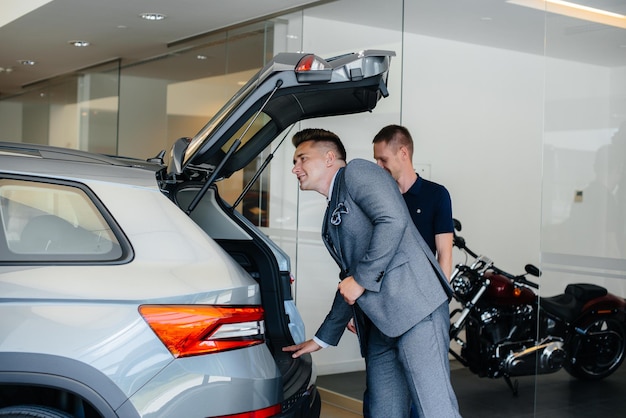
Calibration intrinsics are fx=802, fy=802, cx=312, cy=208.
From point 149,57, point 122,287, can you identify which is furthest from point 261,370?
point 149,57

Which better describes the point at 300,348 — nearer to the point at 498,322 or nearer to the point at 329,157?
the point at 329,157

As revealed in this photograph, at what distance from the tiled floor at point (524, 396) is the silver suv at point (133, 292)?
1.67m

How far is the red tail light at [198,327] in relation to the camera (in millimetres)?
2303

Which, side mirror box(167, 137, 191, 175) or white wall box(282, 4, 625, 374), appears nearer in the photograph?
side mirror box(167, 137, 191, 175)

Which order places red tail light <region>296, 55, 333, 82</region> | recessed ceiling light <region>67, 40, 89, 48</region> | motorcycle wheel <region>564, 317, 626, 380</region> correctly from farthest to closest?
recessed ceiling light <region>67, 40, 89, 48</region> → motorcycle wheel <region>564, 317, 626, 380</region> → red tail light <region>296, 55, 333, 82</region>

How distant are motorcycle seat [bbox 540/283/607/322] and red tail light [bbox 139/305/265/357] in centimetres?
201

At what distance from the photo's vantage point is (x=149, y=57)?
8609 millimetres

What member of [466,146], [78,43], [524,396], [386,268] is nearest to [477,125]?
[466,146]

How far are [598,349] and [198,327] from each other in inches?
90.5

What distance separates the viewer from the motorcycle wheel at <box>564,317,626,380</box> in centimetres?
365

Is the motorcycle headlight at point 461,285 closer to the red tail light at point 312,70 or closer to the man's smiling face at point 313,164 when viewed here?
the man's smiling face at point 313,164

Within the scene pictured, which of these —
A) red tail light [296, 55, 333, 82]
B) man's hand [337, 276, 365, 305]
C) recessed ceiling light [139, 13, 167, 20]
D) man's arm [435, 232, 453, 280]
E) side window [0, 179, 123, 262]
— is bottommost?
man's hand [337, 276, 365, 305]

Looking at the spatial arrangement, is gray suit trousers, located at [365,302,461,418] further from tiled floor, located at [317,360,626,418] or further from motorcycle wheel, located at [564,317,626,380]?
tiled floor, located at [317,360,626,418]

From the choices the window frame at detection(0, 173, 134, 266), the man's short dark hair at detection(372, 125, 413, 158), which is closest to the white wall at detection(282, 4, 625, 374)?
the man's short dark hair at detection(372, 125, 413, 158)
